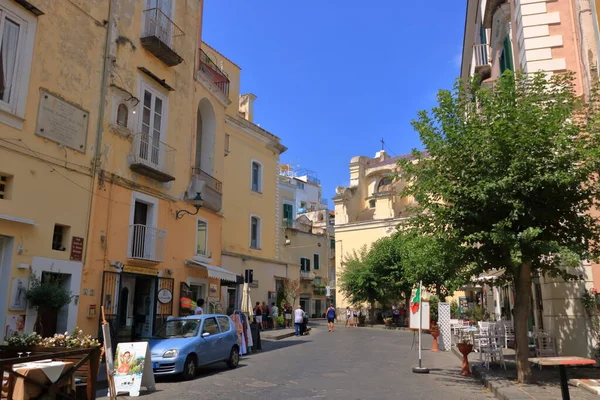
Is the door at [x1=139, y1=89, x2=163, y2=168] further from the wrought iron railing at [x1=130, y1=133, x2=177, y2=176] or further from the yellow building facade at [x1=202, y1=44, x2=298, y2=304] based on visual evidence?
the yellow building facade at [x1=202, y1=44, x2=298, y2=304]

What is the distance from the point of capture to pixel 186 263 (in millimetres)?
18672

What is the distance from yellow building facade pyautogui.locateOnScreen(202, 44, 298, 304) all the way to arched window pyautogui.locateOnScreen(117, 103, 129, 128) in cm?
1027

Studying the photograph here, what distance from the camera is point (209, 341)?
1301 centimetres

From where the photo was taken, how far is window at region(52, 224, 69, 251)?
13.5 metres

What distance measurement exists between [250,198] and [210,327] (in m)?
16.0

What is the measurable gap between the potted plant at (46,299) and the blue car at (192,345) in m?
2.44

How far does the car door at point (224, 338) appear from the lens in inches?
534

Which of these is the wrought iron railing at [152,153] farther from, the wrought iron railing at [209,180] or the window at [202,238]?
the window at [202,238]

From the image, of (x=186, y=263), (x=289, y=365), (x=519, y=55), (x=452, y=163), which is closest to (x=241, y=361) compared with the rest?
(x=289, y=365)

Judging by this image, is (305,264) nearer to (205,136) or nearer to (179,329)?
Result: (205,136)

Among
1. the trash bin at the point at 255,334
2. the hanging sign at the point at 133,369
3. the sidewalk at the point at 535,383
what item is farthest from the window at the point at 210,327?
the sidewalk at the point at 535,383

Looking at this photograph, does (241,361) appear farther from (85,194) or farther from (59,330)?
(85,194)

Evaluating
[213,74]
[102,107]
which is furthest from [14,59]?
[213,74]

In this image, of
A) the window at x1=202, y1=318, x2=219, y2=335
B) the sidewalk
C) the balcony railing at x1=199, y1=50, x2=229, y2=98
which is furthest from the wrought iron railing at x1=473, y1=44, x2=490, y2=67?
the window at x1=202, y1=318, x2=219, y2=335
